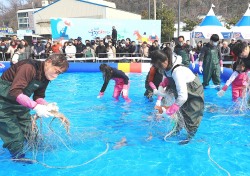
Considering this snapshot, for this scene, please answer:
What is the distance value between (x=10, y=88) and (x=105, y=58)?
11184 millimetres

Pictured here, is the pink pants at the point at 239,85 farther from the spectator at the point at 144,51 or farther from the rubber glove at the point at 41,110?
the spectator at the point at 144,51

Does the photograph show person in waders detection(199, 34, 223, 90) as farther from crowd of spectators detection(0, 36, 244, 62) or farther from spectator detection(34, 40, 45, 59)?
spectator detection(34, 40, 45, 59)

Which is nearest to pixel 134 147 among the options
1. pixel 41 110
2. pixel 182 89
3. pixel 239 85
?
pixel 182 89

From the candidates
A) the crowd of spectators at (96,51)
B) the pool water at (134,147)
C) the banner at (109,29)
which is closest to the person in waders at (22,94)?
the pool water at (134,147)

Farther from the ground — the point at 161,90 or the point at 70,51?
the point at 70,51

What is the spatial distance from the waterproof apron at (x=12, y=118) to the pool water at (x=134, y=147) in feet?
1.13

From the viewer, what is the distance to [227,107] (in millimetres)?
6766

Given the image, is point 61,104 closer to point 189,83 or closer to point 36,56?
point 189,83

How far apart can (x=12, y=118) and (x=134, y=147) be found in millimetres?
1860

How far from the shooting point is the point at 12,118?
3551mm

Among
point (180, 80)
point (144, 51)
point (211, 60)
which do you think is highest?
point (144, 51)

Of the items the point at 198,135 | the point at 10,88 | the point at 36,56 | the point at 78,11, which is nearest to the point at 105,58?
the point at 36,56

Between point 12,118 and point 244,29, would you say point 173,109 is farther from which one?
point 244,29

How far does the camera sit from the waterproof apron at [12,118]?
133 inches
